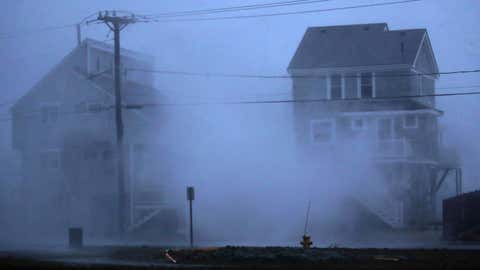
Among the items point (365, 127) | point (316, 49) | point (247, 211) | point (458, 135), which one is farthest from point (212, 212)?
point (458, 135)

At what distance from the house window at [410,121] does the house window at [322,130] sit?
370 cm

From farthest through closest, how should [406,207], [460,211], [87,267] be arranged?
[406,207], [460,211], [87,267]

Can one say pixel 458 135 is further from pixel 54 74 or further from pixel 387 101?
pixel 54 74

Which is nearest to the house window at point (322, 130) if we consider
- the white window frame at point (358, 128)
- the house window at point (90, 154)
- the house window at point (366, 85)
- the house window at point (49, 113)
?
the white window frame at point (358, 128)

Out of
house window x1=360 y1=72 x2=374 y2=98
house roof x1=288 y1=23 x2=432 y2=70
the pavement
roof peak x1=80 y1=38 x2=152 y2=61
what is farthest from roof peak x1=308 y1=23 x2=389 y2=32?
the pavement

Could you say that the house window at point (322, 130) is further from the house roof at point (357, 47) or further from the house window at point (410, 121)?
the house window at point (410, 121)

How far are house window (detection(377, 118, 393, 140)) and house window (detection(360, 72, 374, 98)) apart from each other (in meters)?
Result: 1.75

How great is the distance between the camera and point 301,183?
120 ft

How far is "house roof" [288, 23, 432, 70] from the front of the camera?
140 feet

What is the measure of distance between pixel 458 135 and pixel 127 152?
59.2 feet

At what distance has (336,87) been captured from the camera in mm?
42875

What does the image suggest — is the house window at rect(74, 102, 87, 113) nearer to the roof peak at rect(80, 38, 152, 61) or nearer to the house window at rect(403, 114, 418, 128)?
the roof peak at rect(80, 38, 152, 61)

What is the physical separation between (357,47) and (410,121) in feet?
18.2

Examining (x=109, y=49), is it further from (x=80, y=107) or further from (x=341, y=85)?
(x=341, y=85)
